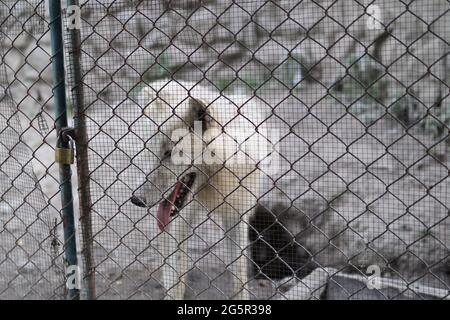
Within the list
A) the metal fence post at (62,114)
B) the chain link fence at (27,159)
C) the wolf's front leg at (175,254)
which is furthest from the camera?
the wolf's front leg at (175,254)

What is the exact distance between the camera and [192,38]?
2309mm

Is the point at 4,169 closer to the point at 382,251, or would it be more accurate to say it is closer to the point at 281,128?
the point at 281,128

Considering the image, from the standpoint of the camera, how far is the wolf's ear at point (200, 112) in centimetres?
215

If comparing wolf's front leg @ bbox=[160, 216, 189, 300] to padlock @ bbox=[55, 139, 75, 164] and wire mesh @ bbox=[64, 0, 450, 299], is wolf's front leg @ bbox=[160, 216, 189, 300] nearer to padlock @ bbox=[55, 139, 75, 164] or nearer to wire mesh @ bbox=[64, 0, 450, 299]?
wire mesh @ bbox=[64, 0, 450, 299]

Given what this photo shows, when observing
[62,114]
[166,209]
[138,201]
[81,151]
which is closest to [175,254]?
[166,209]

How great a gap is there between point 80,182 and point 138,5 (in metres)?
0.72

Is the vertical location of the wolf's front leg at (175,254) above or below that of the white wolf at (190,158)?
below

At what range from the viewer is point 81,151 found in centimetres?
185

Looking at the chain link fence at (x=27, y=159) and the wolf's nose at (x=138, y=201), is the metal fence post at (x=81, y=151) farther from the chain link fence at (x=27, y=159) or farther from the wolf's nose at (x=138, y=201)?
the wolf's nose at (x=138, y=201)

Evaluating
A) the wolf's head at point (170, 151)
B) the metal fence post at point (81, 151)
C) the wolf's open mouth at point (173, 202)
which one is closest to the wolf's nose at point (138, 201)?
the wolf's head at point (170, 151)

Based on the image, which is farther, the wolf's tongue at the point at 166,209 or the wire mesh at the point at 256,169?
the wolf's tongue at the point at 166,209
